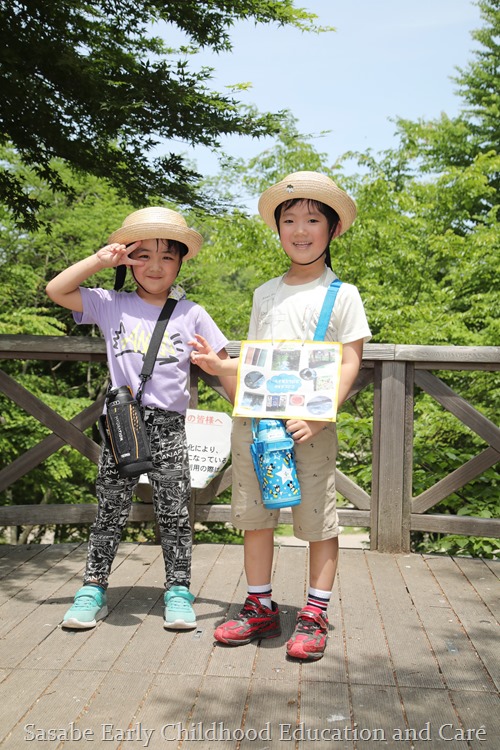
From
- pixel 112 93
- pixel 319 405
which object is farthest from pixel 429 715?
pixel 112 93

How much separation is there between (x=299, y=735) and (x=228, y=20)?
206 inches

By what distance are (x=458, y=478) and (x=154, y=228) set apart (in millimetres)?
2326

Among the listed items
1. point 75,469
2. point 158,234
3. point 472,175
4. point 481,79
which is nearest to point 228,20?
point 158,234

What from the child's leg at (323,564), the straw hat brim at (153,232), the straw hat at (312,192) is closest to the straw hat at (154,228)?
the straw hat brim at (153,232)

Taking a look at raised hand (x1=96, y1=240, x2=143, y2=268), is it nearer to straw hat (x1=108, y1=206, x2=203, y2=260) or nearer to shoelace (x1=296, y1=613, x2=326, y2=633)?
straw hat (x1=108, y1=206, x2=203, y2=260)

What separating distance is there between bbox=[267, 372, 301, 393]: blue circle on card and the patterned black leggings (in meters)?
0.50

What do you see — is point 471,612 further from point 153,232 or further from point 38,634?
point 153,232

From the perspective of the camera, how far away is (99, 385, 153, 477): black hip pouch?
3033 millimetres

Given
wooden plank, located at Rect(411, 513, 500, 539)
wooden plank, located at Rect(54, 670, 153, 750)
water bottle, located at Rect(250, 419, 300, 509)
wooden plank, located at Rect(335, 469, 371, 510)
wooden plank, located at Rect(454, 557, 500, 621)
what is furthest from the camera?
wooden plank, located at Rect(335, 469, 371, 510)

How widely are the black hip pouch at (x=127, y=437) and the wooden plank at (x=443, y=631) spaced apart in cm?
134

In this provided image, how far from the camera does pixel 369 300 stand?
10.1m

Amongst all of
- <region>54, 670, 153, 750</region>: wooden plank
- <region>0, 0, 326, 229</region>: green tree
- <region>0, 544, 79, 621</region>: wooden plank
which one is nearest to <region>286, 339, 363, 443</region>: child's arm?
<region>54, 670, 153, 750</region>: wooden plank

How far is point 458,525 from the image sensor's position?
4422 millimetres

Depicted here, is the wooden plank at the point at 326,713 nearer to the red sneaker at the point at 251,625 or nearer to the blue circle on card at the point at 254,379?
the red sneaker at the point at 251,625
